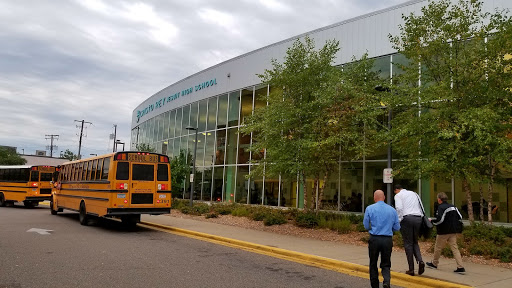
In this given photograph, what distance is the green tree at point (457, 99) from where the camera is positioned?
11172mm

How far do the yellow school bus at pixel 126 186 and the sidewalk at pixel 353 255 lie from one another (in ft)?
6.10

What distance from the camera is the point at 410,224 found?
799cm

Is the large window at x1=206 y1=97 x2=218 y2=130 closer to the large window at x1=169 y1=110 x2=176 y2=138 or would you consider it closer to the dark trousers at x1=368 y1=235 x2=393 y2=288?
the large window at x1=169 y1=110 x2=176 y2=138

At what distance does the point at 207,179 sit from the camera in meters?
31.3

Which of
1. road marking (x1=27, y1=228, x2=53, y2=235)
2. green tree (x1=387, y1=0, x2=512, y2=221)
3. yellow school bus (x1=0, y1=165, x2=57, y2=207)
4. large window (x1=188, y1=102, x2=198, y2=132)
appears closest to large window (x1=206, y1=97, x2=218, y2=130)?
large window (x1=188, y1=102, x2=198, y2=132)

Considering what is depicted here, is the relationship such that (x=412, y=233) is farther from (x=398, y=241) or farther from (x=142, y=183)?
(x=142, y=183)

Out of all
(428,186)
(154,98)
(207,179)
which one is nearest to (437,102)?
(428,186)

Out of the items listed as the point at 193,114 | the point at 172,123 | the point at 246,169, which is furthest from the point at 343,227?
the point at 172,123

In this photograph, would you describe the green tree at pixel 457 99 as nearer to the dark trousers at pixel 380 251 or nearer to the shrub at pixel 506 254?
the shrub at pixel 506 254

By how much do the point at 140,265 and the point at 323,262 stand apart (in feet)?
13.9

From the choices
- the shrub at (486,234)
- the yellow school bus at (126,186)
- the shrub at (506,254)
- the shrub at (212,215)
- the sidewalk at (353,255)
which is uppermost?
the yellow school bus at (126,186)

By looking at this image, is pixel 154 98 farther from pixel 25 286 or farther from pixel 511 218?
pixel 25 286

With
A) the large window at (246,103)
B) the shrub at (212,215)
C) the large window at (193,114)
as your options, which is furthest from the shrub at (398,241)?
the large window at (193,114)

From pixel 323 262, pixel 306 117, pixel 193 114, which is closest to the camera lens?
pixel 323 262
